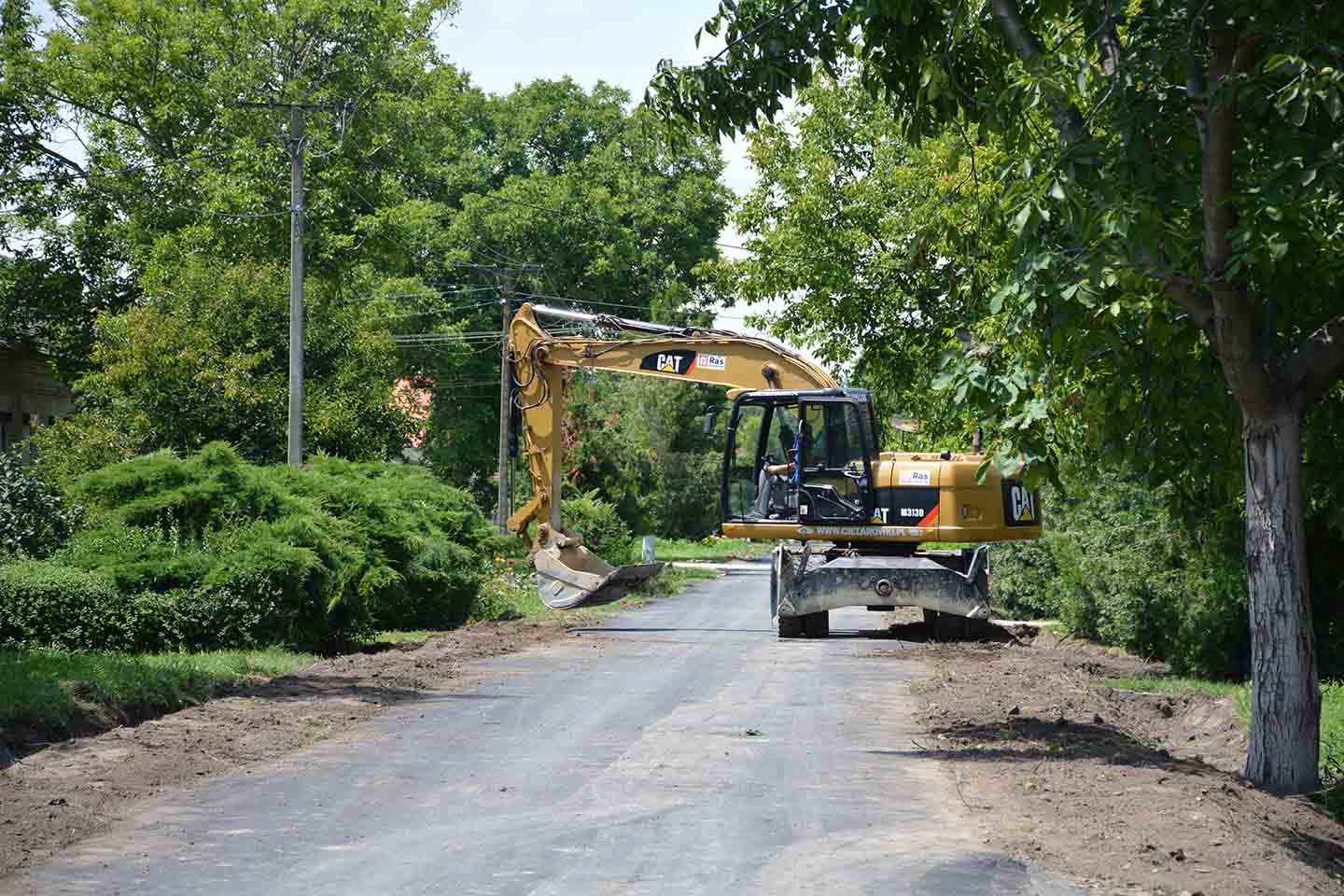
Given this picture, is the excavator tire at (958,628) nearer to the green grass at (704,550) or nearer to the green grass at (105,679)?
the green grass at (105,679)

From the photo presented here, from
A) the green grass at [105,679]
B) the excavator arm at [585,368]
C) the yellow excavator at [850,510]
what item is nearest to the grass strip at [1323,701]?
the yellow excavator at [850,510]

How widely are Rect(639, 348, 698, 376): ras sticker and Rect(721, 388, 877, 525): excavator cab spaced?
2.72 meters

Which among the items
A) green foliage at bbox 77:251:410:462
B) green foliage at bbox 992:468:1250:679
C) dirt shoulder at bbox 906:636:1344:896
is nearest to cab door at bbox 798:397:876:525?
green foliage at bbox 992:468:1250:679

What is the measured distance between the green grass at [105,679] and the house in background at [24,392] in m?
23.4

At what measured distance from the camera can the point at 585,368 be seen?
26.8 meters

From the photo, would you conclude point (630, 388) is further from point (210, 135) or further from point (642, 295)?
point (210, 135)

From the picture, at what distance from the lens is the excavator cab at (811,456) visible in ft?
73.3

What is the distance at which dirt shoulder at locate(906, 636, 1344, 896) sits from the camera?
27.0 ft

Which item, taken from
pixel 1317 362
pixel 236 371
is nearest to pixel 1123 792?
pixel 1317 362

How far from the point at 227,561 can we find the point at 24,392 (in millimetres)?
25188

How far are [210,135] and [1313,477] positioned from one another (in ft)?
131

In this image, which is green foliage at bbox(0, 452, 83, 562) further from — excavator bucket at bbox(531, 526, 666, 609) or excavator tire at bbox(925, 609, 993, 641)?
excavator tire at bbox(925, 609, 993, 641)

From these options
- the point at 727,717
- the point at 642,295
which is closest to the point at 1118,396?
the point at 727,717

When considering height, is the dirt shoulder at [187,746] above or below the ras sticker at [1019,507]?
below
